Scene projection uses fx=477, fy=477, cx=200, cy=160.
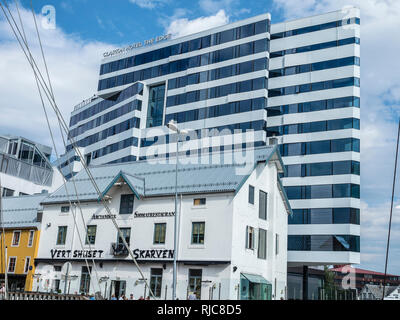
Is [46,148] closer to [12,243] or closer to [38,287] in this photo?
[12,243]

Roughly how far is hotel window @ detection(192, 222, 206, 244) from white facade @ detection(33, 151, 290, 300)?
0.31 m

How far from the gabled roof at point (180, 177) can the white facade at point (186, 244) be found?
584 millimetres

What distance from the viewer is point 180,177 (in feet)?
137

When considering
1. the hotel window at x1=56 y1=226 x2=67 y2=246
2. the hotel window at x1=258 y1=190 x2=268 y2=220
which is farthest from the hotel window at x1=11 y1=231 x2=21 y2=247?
the hotel window at x1=258 y1=190 x2=268 y2=220

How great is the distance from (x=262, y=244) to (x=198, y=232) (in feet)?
21.4

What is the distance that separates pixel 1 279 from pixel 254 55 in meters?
44.3

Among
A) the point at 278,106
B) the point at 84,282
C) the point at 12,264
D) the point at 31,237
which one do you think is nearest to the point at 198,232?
the point at 84,282

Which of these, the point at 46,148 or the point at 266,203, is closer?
the point at 266,203

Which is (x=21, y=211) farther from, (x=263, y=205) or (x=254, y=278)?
(x=254, y=278)

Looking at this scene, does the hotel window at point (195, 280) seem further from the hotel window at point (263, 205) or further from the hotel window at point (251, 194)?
the hotel window at point (263, 205)

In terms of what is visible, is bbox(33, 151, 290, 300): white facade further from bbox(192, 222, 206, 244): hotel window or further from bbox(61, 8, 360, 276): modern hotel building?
bbox(61, 8, 360, 276): modern hotel building

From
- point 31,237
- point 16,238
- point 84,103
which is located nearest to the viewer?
point 31,237

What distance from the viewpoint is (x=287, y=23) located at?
70250 millimetres

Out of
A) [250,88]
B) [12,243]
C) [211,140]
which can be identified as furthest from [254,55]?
[12,243]
